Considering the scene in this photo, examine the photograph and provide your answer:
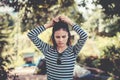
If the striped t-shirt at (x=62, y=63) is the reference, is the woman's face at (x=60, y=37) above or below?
above

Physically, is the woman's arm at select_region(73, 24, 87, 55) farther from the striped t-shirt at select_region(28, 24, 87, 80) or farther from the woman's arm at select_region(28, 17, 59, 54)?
the woman's arm at select_region(28, 17, 59, 54)

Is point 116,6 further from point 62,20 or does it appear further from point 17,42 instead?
point 17,42

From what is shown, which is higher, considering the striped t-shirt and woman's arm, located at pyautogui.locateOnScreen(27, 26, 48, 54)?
woman's arm, located at pyautogui.locateOnScreen(27, 26, 48, 54)

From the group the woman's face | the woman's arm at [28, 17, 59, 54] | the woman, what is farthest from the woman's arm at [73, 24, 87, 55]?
the woman's arm at [28, 17, 59, 54]

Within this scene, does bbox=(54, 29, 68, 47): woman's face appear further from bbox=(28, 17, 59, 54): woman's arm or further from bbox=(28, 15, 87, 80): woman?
bbox=(28, 17, 59, 54): woman's arm

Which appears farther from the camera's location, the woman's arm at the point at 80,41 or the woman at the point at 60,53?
the woman's arm at the point at 80,41

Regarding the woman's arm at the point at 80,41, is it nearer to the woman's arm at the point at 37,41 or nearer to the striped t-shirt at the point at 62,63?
the striped t-shirt at the point at 62,63

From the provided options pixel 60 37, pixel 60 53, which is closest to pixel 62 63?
pixel 60 53

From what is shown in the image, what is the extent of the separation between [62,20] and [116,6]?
3.19 meters

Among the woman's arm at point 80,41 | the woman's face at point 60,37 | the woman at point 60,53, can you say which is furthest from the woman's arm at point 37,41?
the woman's arm at point 80,41

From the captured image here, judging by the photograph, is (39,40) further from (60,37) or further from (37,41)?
(60,37)

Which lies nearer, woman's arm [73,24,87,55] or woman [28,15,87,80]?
woman [28,15,87,80]

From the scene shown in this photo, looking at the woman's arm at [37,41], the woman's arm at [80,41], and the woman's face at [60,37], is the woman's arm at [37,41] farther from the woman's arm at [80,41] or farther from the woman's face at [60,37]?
the woman's arm at [80,41]

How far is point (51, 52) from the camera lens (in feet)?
12.1
